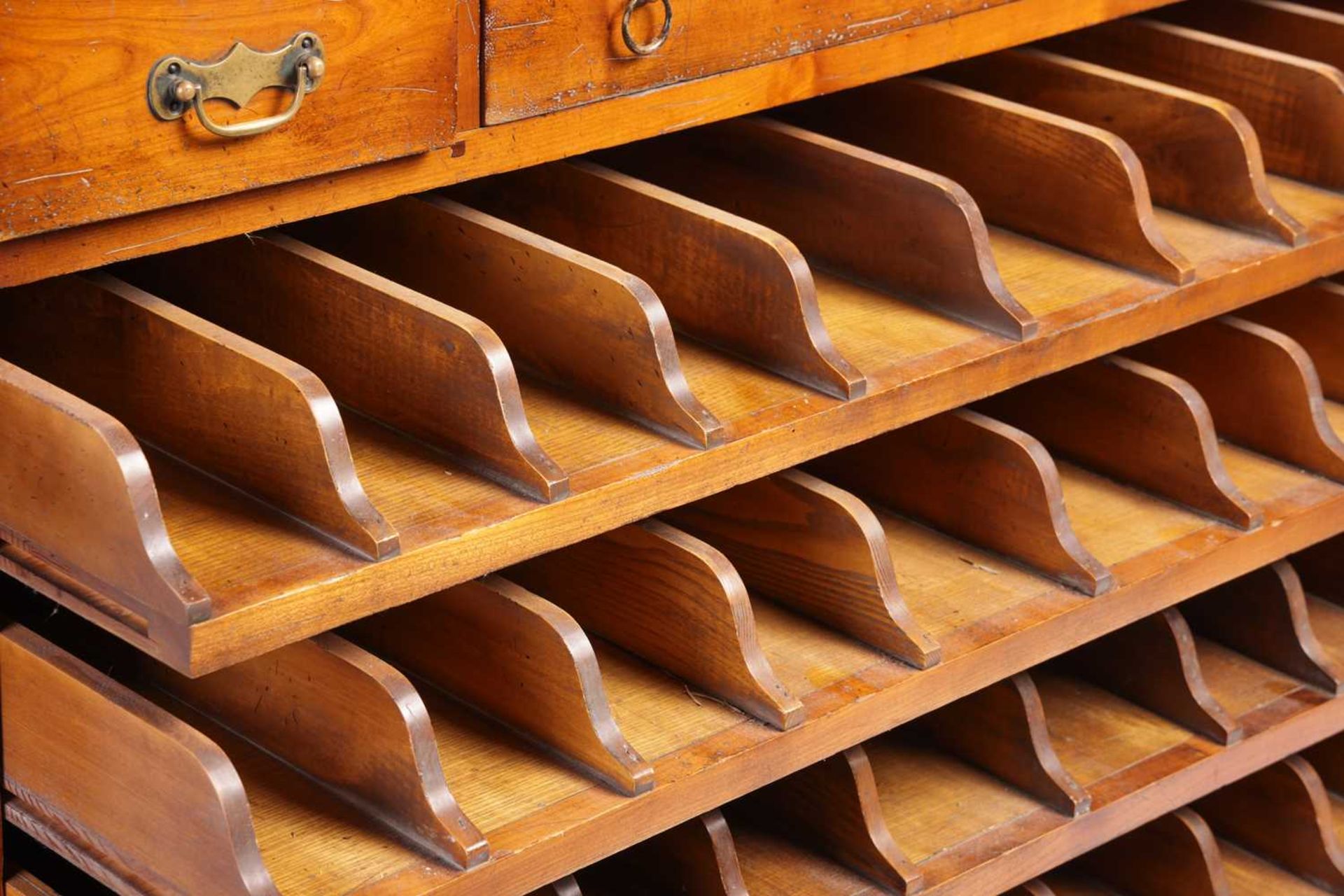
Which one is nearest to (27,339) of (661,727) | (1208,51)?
(661,727)

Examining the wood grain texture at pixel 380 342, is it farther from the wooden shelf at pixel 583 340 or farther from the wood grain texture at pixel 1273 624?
the wood grain texture at pixel 1273 624

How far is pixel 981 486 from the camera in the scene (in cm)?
137

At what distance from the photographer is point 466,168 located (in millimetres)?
1085

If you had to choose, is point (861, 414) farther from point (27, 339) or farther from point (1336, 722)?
point (1336, 722)

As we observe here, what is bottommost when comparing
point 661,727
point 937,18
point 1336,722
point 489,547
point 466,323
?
point 1336,722

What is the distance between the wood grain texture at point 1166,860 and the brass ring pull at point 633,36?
77 centimetres

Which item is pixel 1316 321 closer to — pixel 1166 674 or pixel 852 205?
pixel 1166 674

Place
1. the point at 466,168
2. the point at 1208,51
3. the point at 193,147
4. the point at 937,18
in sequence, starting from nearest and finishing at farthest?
the point at 193,147 < the point at 466,168 < the point at 937,18 < the point at 1208,51

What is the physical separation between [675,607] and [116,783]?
338 mm

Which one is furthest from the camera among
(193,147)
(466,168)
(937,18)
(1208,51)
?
(1208,51)

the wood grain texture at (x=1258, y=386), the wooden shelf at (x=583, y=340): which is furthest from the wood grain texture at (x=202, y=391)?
the wood grain texture at (x=1258, y=386)

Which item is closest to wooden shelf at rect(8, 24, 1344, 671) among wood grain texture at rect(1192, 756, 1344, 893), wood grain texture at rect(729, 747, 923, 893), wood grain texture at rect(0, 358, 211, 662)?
wood grain texture at rect(0, 358, 211, 662)

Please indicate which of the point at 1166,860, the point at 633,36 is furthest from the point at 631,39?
the point at 1166,860

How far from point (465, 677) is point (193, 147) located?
367mm
